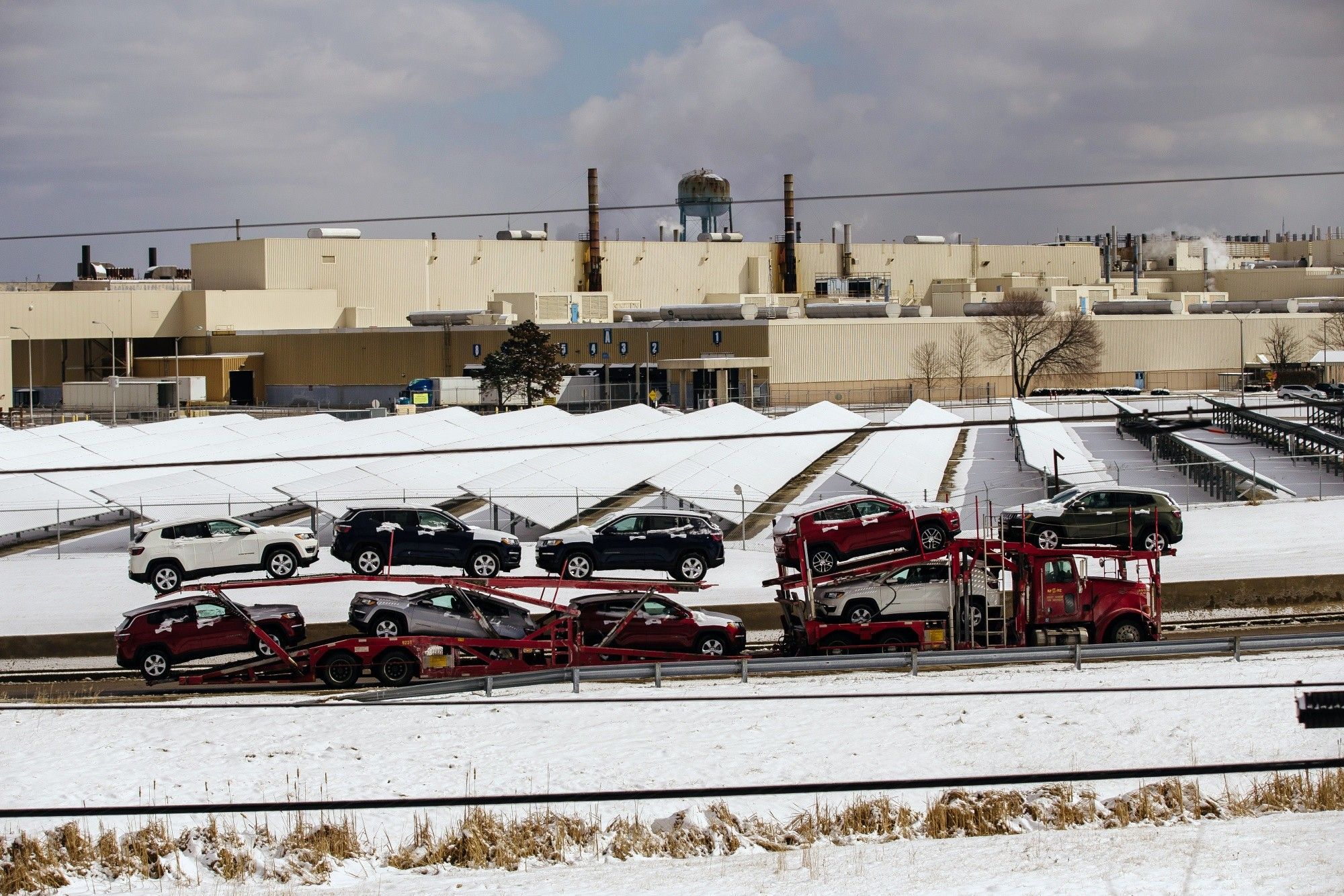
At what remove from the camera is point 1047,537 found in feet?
84.3

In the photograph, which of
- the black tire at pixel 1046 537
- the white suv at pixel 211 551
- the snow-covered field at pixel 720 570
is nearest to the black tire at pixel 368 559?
the snow-covered field at pixel 720 570

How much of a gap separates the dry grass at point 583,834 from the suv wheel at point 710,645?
5698 millimetres

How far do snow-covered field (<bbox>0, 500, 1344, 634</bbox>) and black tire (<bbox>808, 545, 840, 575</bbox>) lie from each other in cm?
139

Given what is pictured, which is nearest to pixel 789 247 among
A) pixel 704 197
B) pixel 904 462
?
pixel 704 197

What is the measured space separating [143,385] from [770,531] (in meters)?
47.1

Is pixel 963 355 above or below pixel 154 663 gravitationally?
above

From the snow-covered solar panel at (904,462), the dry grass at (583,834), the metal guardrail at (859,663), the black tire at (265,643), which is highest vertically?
the snow-covered solar panel at (904,462)

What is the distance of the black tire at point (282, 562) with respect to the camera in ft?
81.6

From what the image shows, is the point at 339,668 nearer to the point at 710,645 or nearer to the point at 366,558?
the point at 710,645

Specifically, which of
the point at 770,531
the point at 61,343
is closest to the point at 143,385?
the point at 61,343

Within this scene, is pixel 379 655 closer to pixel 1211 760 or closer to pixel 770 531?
pixel 1211 760

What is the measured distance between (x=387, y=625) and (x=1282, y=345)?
68.8 meters

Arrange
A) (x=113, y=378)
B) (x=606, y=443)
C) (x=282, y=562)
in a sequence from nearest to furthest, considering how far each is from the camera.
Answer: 1. (x=606, y=443)
2. (x=282, y=562)
3. (x=113, y=378)

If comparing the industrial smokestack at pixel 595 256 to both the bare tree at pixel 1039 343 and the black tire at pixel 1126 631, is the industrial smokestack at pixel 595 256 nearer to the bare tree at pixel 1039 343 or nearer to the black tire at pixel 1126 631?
the bare tree at pixel 1039 343
